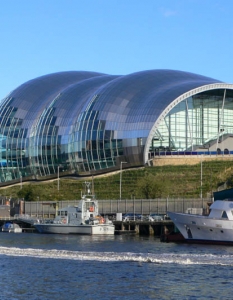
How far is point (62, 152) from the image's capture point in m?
135

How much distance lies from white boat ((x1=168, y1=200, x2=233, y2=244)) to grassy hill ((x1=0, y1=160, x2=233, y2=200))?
30.1 m

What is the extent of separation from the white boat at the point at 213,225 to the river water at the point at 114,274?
16.1 ft

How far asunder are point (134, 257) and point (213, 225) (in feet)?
55.3

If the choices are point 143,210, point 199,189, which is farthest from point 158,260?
point 199,189

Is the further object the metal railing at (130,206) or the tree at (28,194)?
the tree at (28,194)

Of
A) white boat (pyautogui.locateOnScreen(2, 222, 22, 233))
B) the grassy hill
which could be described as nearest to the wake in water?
white boat (pyautogui.locateOnScreen(2, 222, 22, 233))

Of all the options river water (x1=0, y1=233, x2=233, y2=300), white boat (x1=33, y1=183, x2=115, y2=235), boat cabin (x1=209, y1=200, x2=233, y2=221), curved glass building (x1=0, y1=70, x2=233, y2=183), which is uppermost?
curved glass building (x1=0, y1=70, x2=233, y2=183)

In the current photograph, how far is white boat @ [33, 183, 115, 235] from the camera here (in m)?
85.6

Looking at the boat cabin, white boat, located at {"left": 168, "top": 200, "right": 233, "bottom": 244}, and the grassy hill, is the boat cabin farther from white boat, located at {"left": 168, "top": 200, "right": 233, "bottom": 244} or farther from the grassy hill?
the grassy hill

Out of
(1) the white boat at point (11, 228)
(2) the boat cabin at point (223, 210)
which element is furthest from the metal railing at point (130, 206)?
(2) the boat cabin at point (223, 210)

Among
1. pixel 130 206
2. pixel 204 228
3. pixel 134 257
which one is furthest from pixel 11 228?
pixel 134 257

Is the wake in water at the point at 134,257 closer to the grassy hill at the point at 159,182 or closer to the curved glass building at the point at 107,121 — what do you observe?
the grassy hill at the point at 159,182

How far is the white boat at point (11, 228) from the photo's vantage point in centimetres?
9519

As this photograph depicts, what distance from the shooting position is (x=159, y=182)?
4237 inches
